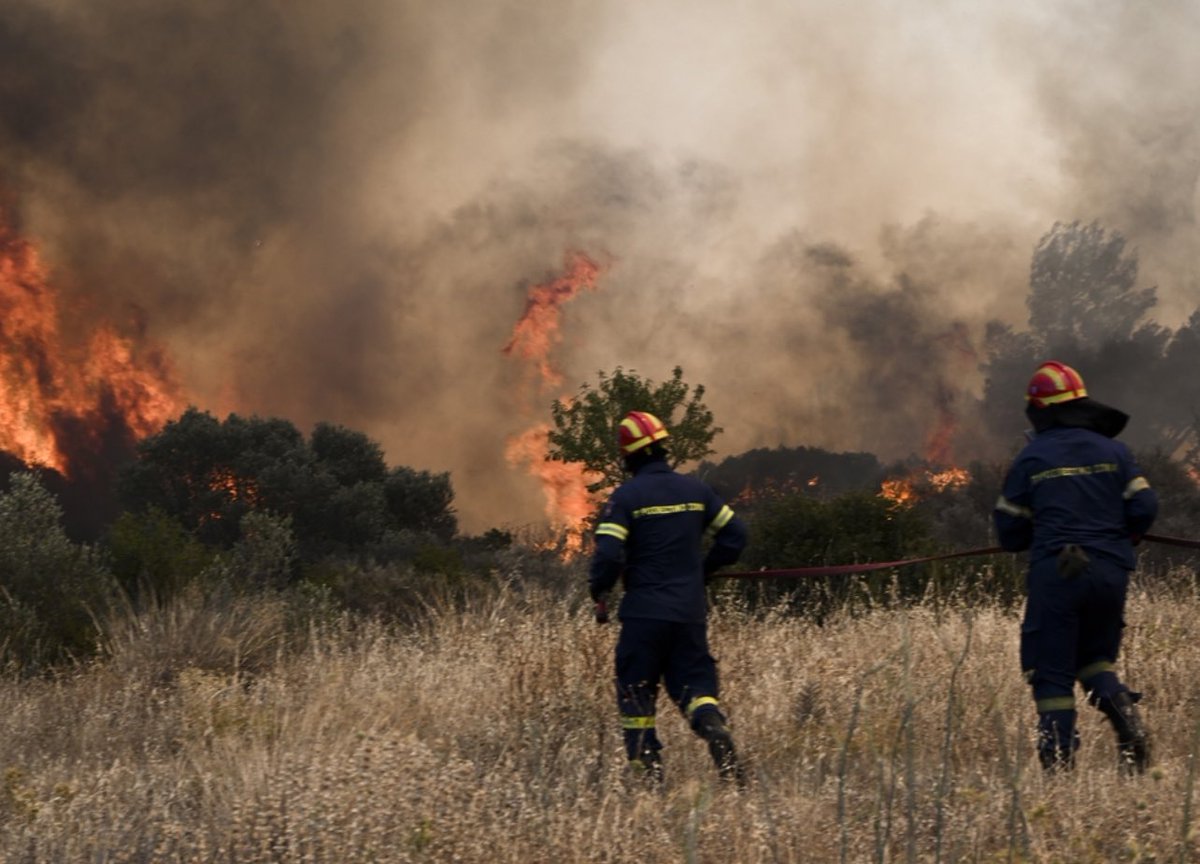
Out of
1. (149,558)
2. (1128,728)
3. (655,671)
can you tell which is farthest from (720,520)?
(149,558)

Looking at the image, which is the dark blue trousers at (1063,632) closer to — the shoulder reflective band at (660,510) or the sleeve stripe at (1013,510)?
the sleeve stripe at (1013,510)

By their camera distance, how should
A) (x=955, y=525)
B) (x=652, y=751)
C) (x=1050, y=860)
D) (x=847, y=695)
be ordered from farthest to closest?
(x=955, y=525) → (x=847, y=695) → (x=652, y=751) → (x=1050, y=860)

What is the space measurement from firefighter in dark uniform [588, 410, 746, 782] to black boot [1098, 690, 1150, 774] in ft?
5.63

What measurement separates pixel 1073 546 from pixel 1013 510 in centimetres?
42

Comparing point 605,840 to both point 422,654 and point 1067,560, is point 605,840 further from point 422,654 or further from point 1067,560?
point 422,654

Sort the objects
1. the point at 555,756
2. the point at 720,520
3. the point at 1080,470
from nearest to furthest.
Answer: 1. the point at 1080,470
2. the point at 720,520
3. the point at 555,756

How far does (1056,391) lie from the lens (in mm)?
6477

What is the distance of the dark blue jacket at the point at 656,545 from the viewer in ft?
21.5

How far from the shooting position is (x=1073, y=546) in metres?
6.13

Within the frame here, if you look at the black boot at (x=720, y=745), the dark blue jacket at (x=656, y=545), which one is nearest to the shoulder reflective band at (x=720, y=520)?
the dark blue jacket at (x=656, y=545)

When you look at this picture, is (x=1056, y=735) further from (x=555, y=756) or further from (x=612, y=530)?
(x=555, y=756)

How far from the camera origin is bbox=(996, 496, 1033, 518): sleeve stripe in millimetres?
6480

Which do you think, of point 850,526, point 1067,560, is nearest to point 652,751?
point 1067,560

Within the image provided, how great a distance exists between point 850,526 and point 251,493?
30412mm
